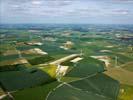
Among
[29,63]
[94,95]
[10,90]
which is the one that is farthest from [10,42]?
[94,95]

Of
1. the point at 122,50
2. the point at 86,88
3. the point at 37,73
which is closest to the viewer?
the point at 86,88

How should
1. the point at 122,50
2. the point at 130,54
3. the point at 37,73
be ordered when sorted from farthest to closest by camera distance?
the point at 122,50
the point at 130,54
the point at 37,73

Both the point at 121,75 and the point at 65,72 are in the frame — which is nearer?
the point at 121,75

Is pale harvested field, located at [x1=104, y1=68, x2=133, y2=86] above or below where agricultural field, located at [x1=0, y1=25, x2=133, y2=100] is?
below

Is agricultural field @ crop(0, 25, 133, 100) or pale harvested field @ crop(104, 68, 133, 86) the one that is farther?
pale harvested field @ crop(104, 68, 133, 86)

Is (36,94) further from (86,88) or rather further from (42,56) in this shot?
(42,56)

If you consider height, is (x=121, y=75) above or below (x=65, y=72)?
below

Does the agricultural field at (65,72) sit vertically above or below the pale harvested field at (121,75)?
above

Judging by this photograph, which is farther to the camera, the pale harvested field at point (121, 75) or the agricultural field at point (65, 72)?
the pale harvested field at point (121, 75)
